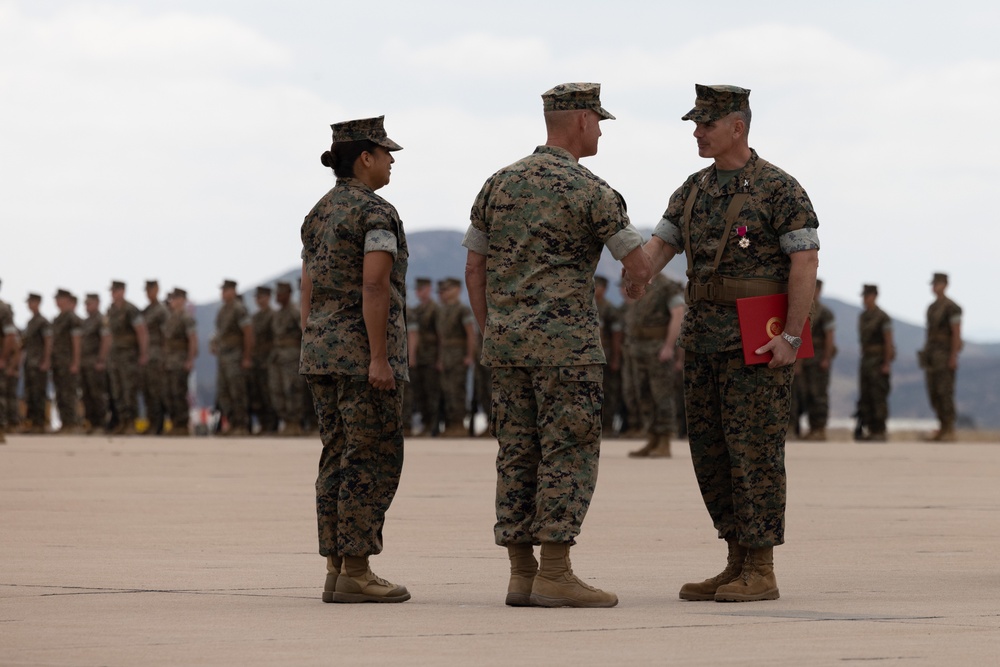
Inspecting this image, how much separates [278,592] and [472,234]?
1.59 m

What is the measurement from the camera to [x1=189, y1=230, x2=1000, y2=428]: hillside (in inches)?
4715

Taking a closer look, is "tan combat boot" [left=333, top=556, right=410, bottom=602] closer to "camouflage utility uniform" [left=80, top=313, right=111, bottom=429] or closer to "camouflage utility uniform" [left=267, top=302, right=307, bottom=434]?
"camouflage utility uniform" [left=267, top=302, right=307, bottom=434]

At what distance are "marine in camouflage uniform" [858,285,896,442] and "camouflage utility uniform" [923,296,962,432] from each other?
616mm

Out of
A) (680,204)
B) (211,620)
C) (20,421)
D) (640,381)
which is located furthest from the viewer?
(20,421)

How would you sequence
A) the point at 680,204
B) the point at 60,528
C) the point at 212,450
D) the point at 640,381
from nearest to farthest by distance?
the point at 680,204 < the point at 60,528 < the point at 640,381 < the point at 212,450

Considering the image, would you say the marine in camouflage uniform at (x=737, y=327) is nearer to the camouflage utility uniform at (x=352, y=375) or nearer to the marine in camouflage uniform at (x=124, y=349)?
the camouflage utility uniform at (x=352, y=375)

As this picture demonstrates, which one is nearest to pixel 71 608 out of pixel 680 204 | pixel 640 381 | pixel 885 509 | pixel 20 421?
pixel 680 204

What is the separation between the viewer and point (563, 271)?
7230mm

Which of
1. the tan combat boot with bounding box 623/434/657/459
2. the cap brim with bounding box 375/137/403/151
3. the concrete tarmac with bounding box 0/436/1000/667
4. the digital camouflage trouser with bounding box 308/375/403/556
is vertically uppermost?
the cap brim with bounding box 375/137/403/151

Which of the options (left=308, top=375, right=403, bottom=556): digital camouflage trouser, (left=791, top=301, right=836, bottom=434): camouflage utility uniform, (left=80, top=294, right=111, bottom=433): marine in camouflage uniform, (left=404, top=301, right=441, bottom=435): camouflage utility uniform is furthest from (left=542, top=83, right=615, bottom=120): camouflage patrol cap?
(left=80, top=294, right=111, bottom=433): marine in camouflage uniform

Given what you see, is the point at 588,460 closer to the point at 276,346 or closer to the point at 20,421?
the point at 276,346

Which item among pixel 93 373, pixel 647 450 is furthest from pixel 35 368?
pixel 647 450

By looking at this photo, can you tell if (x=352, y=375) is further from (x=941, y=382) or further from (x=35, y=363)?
(x=35, y=363)

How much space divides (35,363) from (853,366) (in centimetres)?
11009
